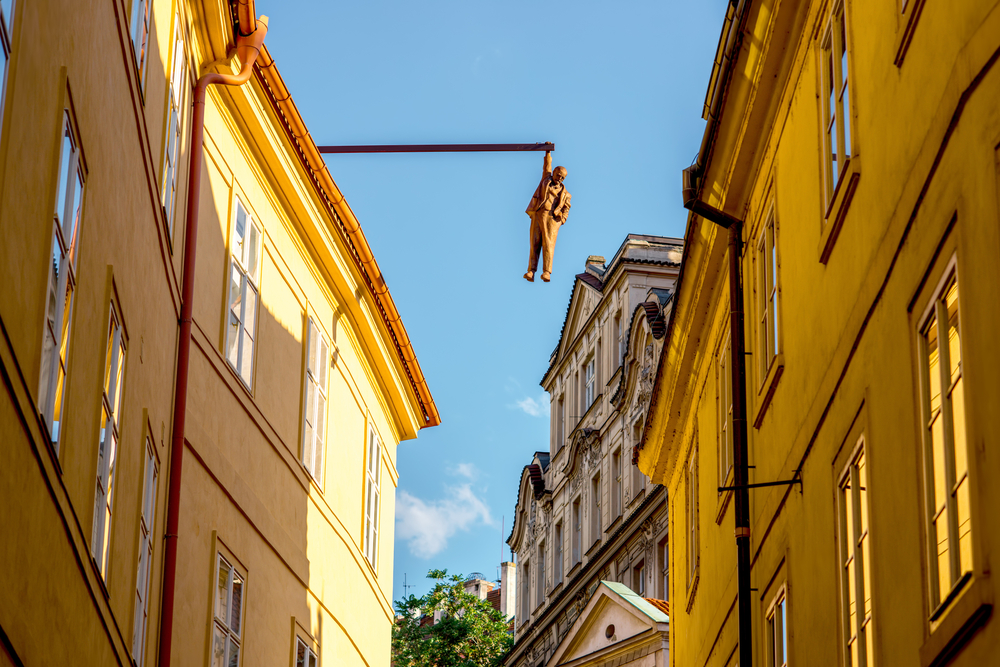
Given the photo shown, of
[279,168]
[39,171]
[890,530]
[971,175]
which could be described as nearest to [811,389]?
[890,530]

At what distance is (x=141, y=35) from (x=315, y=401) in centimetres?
796

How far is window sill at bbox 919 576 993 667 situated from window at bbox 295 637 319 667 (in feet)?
35.7

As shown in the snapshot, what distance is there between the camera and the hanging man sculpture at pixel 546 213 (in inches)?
656

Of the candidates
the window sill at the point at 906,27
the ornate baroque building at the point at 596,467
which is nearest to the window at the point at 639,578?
the ornate baroque building at the point at 596,467

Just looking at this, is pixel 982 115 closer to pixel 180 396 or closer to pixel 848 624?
pixel 848 624

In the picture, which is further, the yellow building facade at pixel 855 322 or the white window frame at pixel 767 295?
the white window frame at pixel 767 295

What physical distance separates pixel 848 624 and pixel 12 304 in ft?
18.0

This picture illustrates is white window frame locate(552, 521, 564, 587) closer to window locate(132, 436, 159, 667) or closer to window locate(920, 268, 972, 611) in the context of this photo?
window locate(132, 436, 159, 667)

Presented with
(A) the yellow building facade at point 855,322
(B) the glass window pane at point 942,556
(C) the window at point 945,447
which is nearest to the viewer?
(A) the yellow building facade at point 855,322

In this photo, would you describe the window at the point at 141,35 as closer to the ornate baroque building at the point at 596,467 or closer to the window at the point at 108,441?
the window at the point at 108,441

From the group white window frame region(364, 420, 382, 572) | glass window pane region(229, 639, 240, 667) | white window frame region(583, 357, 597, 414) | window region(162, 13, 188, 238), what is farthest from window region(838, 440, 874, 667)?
white window frame region(583, 357, 597, 414)

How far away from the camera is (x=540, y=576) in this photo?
4694cm

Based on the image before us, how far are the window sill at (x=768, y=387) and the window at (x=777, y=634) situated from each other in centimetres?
166

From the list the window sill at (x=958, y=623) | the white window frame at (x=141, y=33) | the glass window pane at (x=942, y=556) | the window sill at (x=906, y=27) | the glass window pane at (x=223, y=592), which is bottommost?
the window sill at (x=958, y=623)
